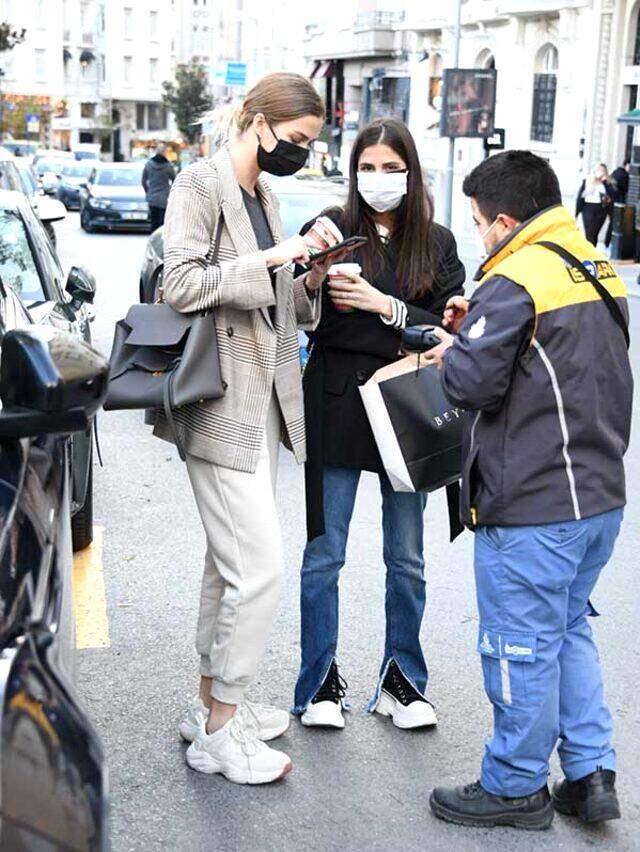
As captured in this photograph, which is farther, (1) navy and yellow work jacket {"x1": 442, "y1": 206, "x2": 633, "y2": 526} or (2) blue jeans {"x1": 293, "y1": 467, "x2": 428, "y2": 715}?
(2) blue jeans {"x1": 293, "y1": 467, "x2": 428, "y2": 715}

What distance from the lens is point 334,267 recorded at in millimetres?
3859

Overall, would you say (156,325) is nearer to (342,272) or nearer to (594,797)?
(342,272)

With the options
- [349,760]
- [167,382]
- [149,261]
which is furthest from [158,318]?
[149,261]

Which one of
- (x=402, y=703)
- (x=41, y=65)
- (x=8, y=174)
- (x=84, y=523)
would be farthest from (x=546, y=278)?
(x=41, y=65)

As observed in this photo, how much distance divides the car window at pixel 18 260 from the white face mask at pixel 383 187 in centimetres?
252

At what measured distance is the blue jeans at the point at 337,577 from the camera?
4148mm

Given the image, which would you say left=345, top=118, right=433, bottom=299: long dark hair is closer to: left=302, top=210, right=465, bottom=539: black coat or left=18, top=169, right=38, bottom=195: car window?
left=302, top=210, right=465, bottom=539: black coat

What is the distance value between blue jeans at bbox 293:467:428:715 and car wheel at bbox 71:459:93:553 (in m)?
1.87

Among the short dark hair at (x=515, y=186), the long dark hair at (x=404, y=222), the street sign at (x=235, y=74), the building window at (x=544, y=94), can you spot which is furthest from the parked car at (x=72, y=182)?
the short dark hair at (x=515, y=186)

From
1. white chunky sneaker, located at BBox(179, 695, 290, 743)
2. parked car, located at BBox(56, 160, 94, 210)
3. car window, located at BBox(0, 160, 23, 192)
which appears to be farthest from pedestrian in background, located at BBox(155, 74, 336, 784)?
parked car, located at BBox(56, 160, 94, 210)

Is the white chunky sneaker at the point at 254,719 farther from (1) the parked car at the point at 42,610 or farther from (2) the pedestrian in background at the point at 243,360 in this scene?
(1) the parked car at the point at 42,610

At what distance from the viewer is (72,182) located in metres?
44.9

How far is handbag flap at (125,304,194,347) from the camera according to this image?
140 inches

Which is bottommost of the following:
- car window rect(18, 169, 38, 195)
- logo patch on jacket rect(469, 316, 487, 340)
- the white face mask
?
car window rect(18, 169, 38, 195)
